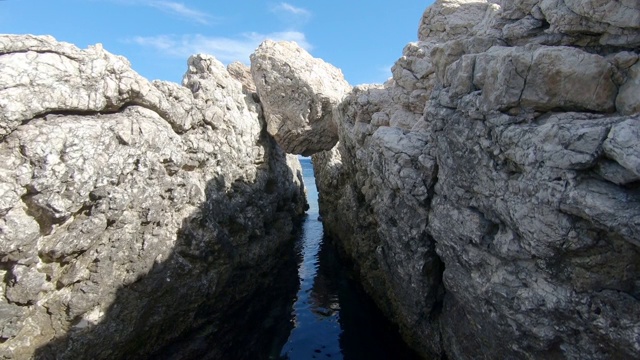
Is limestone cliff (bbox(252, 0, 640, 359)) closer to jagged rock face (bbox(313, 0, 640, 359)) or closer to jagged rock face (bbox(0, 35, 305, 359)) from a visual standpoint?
jagged rock face (bbox(313, 0, 640, 359))

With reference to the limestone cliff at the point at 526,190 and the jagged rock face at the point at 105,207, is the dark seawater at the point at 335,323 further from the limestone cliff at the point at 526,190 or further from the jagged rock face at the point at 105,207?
the jagged rock face at the point at 105,207

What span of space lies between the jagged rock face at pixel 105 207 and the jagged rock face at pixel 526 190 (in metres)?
8.23

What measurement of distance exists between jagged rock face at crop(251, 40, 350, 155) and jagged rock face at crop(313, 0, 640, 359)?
9.29 metres

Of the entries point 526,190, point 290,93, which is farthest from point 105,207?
point 290,93

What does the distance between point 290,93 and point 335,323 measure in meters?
13.4

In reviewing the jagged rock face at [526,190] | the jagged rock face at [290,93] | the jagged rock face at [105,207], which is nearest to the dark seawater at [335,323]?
the jagged rock face at [526,190]

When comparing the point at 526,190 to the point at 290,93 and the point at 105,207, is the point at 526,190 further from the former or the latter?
the point at 290,93

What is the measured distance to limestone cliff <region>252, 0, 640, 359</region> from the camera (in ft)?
29.9

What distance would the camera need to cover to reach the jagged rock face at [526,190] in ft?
29.9

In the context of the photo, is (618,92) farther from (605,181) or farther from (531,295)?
(531,295)

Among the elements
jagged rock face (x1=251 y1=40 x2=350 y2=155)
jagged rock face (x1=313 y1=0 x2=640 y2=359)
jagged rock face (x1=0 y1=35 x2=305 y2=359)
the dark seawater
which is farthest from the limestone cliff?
jagged rock face (x1=251 y1=40 x2=350 y2=155)

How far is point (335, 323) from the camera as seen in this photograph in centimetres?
2095

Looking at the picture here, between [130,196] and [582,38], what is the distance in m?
15.2

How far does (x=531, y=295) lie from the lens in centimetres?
1061
